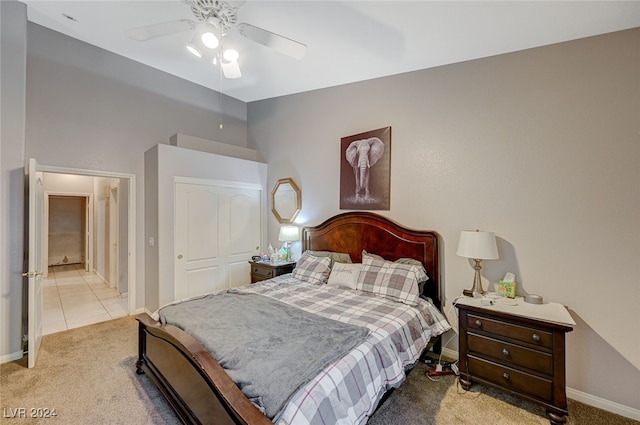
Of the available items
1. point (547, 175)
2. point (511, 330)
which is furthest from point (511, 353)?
point (547, 175)

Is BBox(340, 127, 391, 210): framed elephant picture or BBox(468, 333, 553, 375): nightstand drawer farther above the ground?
BBox(340, 127, 391, 210): framed elephant picture

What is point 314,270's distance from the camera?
3.32 m

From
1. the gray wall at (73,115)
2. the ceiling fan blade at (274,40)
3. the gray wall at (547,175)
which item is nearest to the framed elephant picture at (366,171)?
the gray wall at (547,175)

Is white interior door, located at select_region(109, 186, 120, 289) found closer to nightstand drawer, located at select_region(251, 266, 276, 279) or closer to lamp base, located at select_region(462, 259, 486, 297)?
nightstand drawer, located at select_region(251, 266, 276, 279)

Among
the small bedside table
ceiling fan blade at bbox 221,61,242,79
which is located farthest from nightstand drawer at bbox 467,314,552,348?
ceiling fan blade at bbox 221,61,242,79

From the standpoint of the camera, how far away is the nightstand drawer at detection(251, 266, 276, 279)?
3.77 metres

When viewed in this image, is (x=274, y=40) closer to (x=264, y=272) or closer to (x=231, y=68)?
(x=231, y=68)

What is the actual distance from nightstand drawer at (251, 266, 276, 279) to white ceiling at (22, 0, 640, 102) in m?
2.66

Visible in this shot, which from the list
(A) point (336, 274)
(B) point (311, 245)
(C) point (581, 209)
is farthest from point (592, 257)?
(B) point (311, 245)

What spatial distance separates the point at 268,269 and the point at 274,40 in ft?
9.01

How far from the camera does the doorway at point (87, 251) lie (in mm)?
3846

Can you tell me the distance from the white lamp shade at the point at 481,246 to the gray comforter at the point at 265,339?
4.18 feet

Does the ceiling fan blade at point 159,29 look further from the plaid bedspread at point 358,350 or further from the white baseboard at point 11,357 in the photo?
the white baseboard at point 11,357

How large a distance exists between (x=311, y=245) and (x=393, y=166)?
5.19 ft
